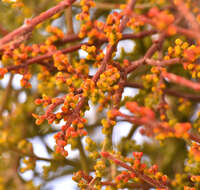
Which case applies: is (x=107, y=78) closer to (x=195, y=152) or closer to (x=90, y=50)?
(x=90, y=50)

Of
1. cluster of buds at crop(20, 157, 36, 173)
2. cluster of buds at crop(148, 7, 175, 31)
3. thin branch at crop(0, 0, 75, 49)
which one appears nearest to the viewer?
cluster of buds at crop(148, 7, 175, 31)

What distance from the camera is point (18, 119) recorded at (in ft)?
5.47

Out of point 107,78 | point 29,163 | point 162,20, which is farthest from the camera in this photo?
point 29,163

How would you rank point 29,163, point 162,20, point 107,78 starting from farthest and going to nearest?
point 29,163
point 107,78
point 162,20

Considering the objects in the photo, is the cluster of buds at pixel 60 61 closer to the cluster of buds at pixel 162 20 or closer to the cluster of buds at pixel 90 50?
the cluster of buds at pixel 90 50

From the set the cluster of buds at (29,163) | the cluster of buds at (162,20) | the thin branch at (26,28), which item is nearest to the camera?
the cluster of buds at (162,20)

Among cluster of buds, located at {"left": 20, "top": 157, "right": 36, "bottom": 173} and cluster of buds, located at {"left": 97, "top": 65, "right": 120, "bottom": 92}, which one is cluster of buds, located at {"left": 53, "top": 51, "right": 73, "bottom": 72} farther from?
cluster of buds, located at {"left": 20, "top": 157, "right": 36, "bottom": 173}

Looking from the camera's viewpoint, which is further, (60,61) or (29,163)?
(29,163)

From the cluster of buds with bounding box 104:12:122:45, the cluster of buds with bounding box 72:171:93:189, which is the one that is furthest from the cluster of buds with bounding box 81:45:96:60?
the cluster of buds with bounding box 72:171:93:189

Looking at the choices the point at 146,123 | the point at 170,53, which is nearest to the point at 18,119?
the point at 170,53

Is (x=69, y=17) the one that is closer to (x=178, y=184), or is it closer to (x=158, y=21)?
(x=178, y=184)

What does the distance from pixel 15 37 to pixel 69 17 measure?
0.65m

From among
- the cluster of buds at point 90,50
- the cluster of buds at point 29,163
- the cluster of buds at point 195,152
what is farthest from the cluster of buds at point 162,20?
the cluster of buds at point 29,163

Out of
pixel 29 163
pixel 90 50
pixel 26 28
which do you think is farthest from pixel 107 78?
pixel 29 163
